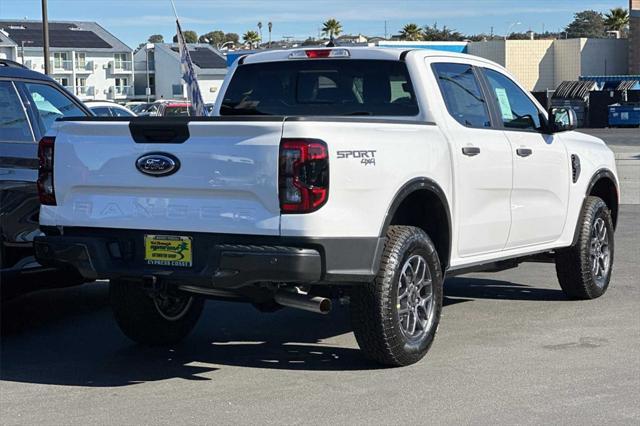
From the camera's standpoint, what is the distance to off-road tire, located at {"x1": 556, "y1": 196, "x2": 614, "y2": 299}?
8.94 metres

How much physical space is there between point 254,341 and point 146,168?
6.24ft

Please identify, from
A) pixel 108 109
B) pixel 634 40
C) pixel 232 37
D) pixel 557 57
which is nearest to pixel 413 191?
pixel 108 109

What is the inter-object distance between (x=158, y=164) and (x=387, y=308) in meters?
1.60

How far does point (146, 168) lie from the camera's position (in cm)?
631

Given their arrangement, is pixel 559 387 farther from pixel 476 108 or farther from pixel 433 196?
pixel 476 108

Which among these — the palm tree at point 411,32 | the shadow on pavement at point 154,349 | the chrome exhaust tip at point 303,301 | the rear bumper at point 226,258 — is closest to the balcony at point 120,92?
the palm tree at point 411,32

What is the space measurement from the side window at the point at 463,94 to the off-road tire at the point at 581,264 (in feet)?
5.45

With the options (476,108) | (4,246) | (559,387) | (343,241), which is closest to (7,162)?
(4,246)

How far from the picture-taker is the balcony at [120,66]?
99438mm

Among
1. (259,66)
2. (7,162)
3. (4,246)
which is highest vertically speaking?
(259,66)

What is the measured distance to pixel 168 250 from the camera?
6270 mm

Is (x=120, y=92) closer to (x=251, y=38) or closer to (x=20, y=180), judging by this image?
(x=251, y=38)

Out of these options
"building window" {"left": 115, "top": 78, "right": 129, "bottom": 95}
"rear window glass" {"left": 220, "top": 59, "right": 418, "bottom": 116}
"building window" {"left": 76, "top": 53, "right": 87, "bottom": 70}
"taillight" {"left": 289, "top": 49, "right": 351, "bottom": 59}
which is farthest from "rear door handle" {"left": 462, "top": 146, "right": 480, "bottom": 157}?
"building window" {"left": 115, "top": 78, "right": 129, "bottom": 95}

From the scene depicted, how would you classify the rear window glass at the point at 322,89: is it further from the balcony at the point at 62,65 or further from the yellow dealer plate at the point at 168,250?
the balcony at the point at 62,65
